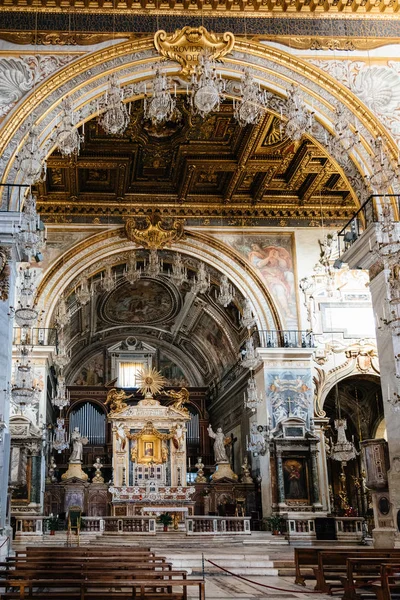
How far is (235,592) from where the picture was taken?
9.63 metres

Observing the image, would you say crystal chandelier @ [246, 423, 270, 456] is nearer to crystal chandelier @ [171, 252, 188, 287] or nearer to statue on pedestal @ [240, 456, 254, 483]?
statue on pedestal @ [240, 456, 254, 483]

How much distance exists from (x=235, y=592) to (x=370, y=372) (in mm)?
13867

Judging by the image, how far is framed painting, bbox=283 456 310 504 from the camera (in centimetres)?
2097

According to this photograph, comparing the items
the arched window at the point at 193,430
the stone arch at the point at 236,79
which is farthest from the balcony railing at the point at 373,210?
the arched window at the point at 193,430

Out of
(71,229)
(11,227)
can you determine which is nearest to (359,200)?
(11,227)

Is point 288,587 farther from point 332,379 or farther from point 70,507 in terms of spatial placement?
point 70,507

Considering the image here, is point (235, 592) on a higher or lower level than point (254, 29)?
lower

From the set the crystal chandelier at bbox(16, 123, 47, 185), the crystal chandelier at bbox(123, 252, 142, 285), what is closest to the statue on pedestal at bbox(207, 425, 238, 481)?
the crystal chandelier at bbox(123, 252, 142, 285)

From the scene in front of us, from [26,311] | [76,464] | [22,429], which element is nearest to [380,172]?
[26,311]

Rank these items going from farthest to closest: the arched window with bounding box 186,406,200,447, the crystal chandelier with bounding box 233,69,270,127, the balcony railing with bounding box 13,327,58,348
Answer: the arched window with bounding box 186,406,200,447
the balcony railing with bounding box 13,327,58,348
the crystal chandelier with bounding box 233,69,270,127

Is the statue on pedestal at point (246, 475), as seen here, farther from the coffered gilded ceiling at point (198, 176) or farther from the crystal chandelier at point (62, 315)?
the coffered gilded ceiling at point (198, 176)

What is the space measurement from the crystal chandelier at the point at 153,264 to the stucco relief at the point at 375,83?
8.79 metres

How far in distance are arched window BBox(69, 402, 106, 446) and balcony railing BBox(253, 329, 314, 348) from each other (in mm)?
12085

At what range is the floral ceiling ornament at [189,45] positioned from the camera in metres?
14.9
